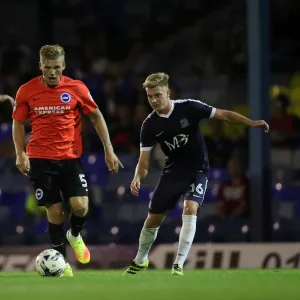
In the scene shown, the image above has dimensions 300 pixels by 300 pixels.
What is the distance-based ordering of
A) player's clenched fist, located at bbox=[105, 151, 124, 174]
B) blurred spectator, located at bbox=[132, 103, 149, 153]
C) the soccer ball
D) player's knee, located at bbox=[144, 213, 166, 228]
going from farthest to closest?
blurred spectator, located at bbox=[132, 103, 149, 153], player's knee, located at bbox=[144, 213, 166, 228], player's clenched fist, located at bbox=[105, 151, 124, 174], the soccer ball

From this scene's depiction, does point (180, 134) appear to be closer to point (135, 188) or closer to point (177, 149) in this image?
point (177, 149)

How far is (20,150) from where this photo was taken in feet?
30.5

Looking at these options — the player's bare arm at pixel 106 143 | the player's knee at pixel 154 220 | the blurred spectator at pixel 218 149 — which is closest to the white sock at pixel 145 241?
the player's knee at pixel 154 220

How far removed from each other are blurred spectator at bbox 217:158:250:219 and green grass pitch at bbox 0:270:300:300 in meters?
4.79

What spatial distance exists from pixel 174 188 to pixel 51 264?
1352 mm

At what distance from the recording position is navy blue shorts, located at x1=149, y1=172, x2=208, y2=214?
9820 mm

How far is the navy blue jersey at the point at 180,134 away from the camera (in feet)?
32.4

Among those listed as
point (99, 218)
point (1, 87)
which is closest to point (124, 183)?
point (99, 218)

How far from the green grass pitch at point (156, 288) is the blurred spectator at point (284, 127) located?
5869mm

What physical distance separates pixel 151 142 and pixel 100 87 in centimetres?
636

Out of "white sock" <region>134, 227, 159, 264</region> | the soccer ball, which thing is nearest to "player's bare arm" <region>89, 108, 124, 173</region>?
"white sock" <region>134, 227, 159, 264</region>

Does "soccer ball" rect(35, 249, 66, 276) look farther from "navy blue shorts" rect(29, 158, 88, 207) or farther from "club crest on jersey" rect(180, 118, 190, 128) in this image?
"club crest on jersey" rect(180, 118, 190, 128)

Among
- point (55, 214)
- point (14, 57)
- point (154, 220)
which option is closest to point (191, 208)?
point (154, 220)

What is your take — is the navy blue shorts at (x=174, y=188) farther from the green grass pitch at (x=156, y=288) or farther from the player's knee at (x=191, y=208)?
the green grass pitch at (x=156, y=288)
